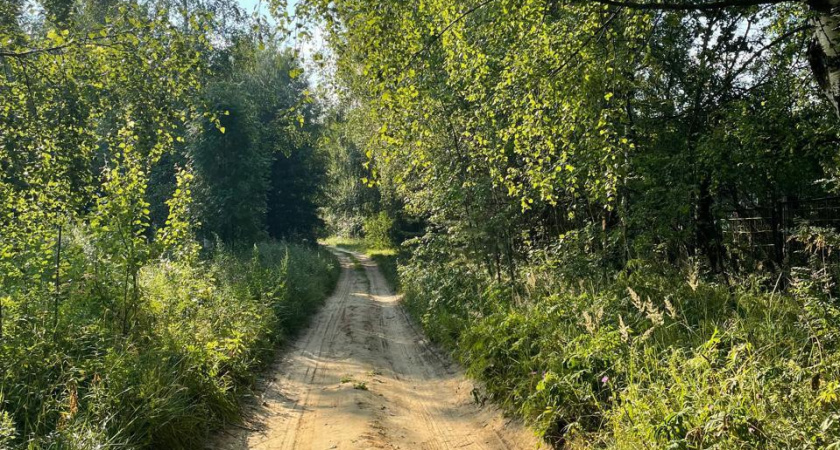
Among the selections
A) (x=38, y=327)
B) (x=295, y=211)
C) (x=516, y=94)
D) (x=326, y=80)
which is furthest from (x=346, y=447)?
(x=295, y=211)

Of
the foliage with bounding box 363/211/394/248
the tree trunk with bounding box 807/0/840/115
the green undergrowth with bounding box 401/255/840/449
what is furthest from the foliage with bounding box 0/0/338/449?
the foliage with bounding box 363/211/394/248

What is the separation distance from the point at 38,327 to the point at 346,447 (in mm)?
3436

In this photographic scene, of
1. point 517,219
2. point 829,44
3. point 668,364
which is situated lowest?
point 668,364

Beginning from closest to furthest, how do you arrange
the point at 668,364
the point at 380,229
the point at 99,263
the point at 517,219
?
the point at 668,364 → the point at 99,263 → the point at 517,219 → the point at 380,229

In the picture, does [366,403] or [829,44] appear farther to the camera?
[366,403]

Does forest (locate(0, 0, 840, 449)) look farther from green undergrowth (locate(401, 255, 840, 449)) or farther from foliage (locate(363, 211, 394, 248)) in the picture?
foliage (locate(363, 211, 394, 248))

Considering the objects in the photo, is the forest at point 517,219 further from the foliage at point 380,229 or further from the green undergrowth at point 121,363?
the foliage at point 380,229

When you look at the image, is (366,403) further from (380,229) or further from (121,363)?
(380,229)

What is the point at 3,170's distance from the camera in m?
5.70

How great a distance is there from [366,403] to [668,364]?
12.5 ft

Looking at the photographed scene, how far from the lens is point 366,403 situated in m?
6.76

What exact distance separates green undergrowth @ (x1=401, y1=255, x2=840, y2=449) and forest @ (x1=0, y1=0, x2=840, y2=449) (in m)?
0.03

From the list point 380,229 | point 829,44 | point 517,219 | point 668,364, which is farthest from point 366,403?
point 380,229

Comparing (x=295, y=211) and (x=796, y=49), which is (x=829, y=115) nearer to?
(x=796, y=49)
